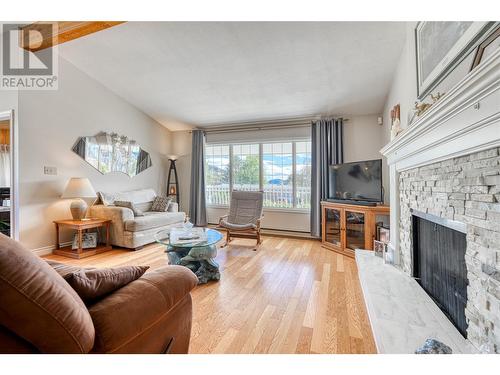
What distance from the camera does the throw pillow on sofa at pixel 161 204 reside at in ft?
14.6

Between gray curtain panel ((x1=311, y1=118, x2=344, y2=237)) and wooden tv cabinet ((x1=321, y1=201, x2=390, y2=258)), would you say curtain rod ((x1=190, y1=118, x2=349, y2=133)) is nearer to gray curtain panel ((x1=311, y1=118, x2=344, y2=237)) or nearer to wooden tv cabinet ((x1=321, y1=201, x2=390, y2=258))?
gray curtain panel ((x1=311, y1=118, x2=344, y2=237))

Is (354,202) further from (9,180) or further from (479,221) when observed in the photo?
(9,180)

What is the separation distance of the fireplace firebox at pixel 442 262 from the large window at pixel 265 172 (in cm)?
258

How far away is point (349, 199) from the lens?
3.54 m

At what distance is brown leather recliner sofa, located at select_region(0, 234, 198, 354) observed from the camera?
648 millimetres

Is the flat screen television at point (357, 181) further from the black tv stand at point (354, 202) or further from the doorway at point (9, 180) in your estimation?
the doorway at point (9, 180)

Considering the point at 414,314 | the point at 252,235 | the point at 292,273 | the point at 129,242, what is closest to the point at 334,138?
the point at 252,235

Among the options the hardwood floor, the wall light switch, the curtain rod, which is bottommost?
the hardwood floor

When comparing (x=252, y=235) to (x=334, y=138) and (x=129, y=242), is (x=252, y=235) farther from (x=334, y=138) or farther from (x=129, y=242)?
(x=334, y=138)

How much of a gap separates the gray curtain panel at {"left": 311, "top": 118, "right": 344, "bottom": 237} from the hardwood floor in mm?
1000

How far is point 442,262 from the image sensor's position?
1562 millimetres

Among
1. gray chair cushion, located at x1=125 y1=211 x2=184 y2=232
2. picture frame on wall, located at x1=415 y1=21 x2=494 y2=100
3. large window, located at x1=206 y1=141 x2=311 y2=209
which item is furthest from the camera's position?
large window, located at x1=206 y1=141 x2=311 y2=209

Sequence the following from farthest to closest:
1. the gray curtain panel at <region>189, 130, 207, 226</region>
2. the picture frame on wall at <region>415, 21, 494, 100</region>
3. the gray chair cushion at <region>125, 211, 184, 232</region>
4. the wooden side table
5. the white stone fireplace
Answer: the gray curtain panel at <region>189, 130, 207, 226</region> < the gray chair cushion at <region>125, 211, 184, 232</region> < the wooden side table < the picture frame on wall at <region>415, 21, 494, 100</region> < the white stone fireplace

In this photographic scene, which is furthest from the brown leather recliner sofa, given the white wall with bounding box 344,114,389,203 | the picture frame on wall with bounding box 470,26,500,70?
the white wall with bounding box 344,114,389,203
